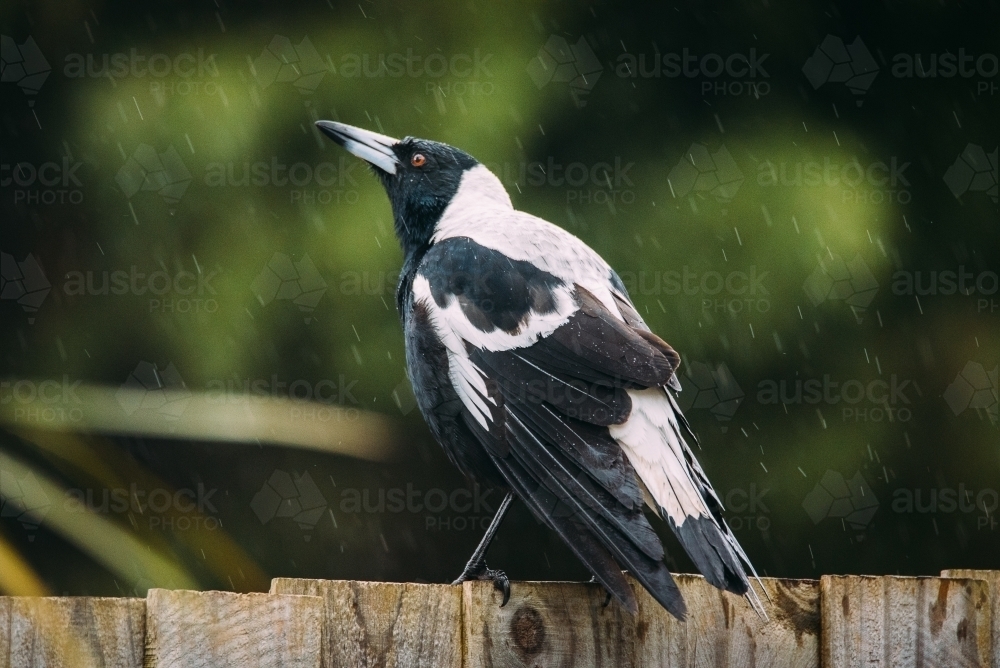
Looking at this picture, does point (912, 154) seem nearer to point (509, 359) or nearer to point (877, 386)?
point (877, 386)

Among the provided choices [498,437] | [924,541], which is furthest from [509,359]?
[924,541]

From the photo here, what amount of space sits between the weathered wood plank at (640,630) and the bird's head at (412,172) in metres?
1.54

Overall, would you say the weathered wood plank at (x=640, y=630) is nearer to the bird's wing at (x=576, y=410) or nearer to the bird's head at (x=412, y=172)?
the bird's wing at (x=576, y=410)

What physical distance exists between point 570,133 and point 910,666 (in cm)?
240

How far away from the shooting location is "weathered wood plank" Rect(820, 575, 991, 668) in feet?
4.60

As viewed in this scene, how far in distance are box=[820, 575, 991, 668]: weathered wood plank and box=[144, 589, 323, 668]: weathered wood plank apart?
627mm

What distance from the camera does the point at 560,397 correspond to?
194 cm

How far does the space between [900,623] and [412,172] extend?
1.89m

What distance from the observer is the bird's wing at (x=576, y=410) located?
164 centimetres
